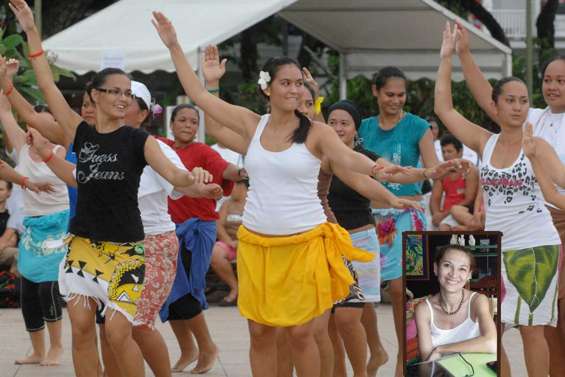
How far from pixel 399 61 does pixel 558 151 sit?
32.1 feet

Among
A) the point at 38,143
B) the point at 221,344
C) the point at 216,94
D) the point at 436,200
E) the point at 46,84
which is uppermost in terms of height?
the point at 46,84

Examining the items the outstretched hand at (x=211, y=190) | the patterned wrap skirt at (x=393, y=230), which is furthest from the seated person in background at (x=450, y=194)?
the outstretched hand at (x=211, y=190)

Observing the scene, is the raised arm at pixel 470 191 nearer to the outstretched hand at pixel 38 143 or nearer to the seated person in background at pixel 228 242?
the seated person in background at pixel 228 242

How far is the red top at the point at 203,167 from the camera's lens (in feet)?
32.0

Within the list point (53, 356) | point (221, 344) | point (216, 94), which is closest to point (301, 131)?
point (216, 94)

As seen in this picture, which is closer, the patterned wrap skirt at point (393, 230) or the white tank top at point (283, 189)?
the white tank top at point (283, 189)

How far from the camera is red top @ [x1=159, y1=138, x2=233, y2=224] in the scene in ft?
32.0

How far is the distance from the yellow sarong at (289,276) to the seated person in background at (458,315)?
57cm

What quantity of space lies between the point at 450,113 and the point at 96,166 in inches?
85.7

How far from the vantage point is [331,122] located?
8852mm

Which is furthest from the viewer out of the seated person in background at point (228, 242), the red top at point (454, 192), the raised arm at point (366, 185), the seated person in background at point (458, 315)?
the seated person in background at point (228, 242)

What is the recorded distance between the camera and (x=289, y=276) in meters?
7.34

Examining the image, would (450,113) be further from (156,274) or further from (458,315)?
(156,274)

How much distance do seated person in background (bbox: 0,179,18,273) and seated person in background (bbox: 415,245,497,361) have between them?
747 cm
